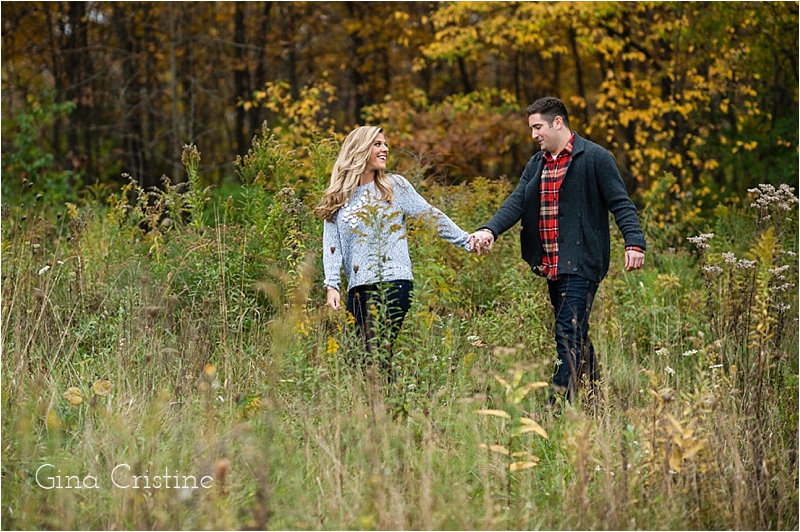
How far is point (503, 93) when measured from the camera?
1480cm

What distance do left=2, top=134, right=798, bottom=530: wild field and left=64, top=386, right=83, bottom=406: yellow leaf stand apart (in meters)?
0.07

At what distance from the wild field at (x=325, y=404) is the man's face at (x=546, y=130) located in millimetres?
942

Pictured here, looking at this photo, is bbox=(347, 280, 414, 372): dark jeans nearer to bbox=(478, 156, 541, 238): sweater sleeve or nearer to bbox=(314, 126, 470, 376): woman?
bbox=(314, 126, 470, 376): woman

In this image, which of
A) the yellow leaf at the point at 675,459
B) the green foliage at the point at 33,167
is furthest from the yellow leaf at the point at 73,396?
the green foliage at the point at 33,167

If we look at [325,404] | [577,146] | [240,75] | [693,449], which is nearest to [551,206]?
[577,146]

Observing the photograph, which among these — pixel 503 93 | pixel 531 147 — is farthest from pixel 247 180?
pixel 531 147

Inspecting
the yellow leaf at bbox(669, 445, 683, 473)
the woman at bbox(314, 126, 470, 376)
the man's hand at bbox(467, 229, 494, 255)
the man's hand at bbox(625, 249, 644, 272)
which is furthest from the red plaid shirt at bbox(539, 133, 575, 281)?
the yellow leaf at bbox(669, 445, 683, 473)

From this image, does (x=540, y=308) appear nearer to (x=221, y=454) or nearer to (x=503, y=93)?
(x=221, y=454)

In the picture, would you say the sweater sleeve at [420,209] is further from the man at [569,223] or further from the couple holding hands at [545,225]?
the man at [569,223]

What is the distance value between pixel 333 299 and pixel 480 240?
1.02m

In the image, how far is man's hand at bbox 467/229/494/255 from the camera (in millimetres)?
5312

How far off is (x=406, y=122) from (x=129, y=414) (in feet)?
33.4

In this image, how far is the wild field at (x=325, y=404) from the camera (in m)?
3.46

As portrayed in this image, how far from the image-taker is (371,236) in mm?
5055
